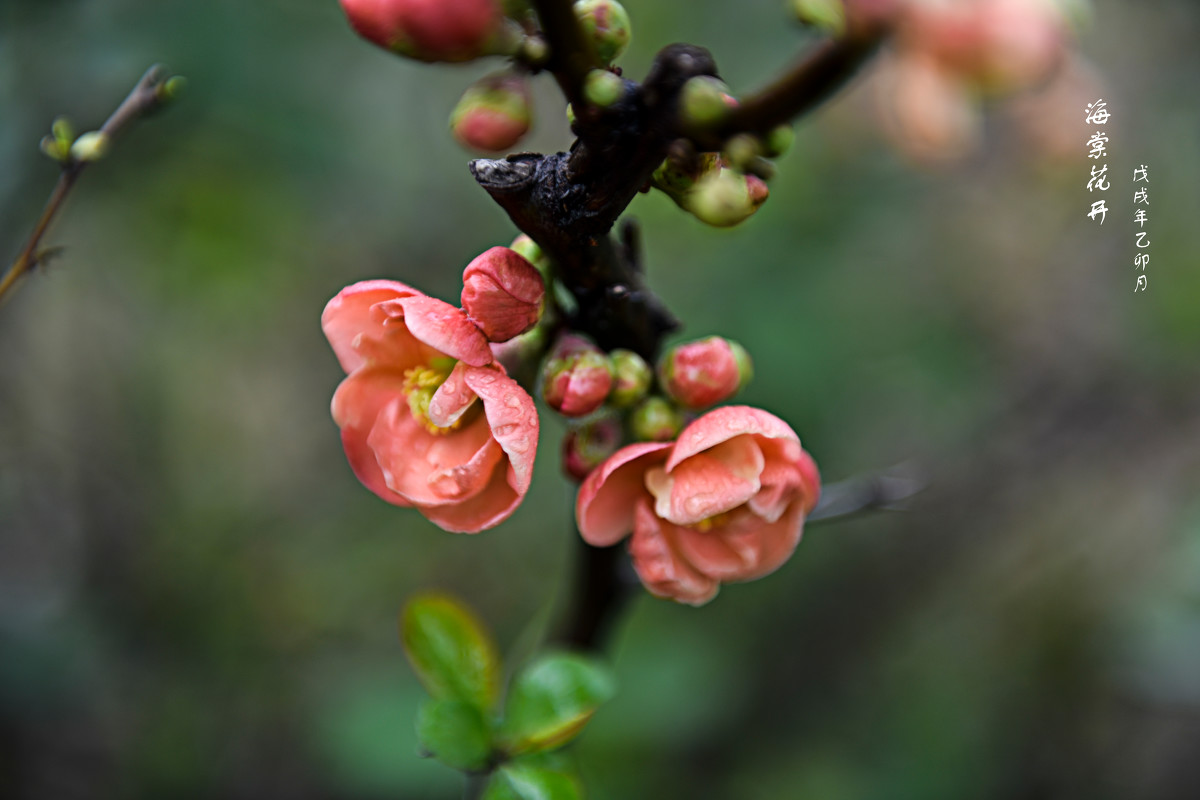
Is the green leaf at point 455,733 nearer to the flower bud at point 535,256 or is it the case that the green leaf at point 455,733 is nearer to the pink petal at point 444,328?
the pink petal at point 444,328

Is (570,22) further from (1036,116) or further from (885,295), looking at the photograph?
(885,295)

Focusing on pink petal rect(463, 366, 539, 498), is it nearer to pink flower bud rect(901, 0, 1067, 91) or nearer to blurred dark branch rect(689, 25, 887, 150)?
blurred dark branch rect(689, 25, 887, 150)

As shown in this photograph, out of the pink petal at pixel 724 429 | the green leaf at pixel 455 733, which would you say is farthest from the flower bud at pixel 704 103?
the green leaf at pixel 455 733

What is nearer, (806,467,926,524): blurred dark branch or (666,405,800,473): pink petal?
(666,405,800,473): pink petal

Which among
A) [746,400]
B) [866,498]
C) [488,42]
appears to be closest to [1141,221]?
[746,400]

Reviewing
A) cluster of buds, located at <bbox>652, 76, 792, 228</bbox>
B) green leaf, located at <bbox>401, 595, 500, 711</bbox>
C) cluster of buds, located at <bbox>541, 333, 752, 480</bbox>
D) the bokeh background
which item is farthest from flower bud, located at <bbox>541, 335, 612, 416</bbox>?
the bokeh background

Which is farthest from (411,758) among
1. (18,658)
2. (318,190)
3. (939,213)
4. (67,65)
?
(939,213)

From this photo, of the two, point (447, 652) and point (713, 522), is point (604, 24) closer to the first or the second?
point (713, 522)
